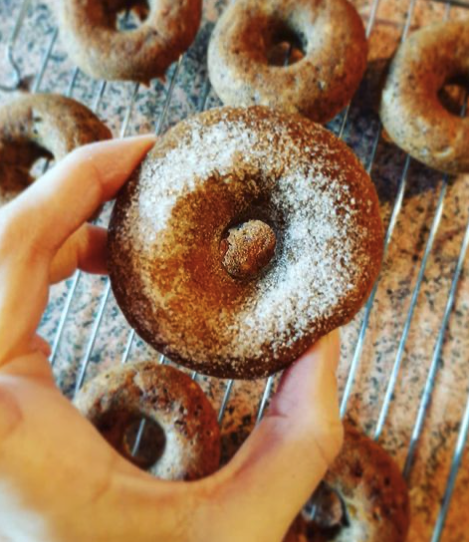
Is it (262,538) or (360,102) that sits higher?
(360,102)

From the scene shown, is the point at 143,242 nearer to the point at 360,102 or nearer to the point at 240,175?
the point at 240,175

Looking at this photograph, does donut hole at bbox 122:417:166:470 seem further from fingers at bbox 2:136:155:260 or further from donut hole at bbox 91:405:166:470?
fingers at bbox 2:136:155:260

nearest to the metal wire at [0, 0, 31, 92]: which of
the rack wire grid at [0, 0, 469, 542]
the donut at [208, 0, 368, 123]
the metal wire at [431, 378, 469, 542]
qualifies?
the rack wire grid at [0, 0, 469, 542]

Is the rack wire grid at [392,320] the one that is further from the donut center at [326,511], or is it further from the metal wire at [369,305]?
the donut center at [326,511]

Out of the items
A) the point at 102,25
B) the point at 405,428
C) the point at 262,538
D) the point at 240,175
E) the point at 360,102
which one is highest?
the point at 102,25

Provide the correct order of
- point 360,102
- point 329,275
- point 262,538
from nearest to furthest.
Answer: point 262,538, point 329,275, point 360,102

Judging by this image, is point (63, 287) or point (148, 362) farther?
point (63, 287)

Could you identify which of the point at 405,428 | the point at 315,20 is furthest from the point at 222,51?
the point at 405,428

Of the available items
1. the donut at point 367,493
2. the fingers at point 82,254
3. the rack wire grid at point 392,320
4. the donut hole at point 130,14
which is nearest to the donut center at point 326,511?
the donut at point 367,493
